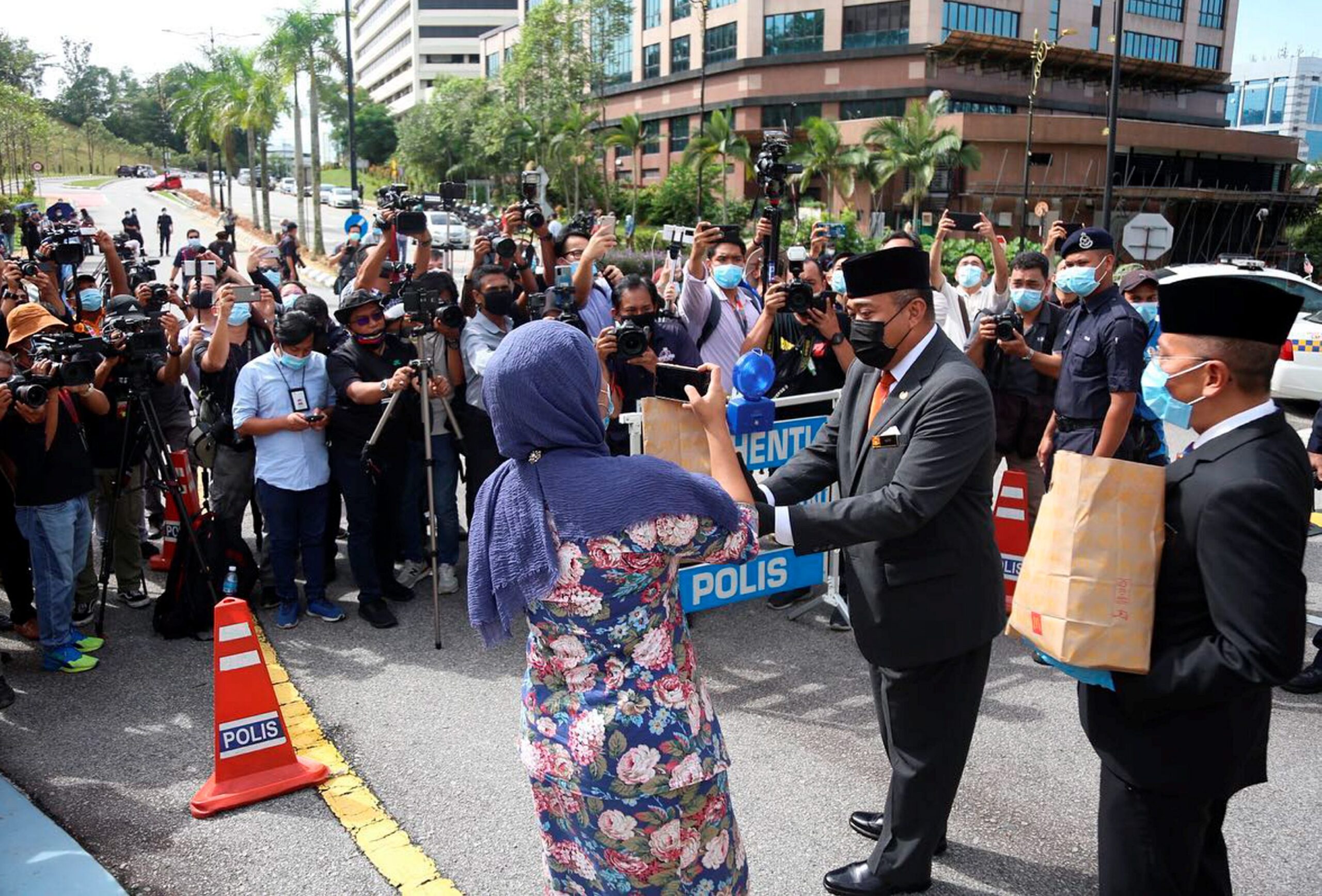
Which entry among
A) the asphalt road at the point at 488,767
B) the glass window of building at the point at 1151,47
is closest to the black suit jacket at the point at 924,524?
the asphalt road at the point at 488,767

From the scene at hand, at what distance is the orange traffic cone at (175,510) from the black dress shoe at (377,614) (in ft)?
3.74

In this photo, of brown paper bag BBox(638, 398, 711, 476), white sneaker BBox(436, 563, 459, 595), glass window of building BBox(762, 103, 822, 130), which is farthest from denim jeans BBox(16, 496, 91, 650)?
glass window of building BBox(762, 103, 822, 130)

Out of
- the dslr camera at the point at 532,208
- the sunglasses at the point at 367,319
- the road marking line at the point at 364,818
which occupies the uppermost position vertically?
the dslr camera at the point at 532,208

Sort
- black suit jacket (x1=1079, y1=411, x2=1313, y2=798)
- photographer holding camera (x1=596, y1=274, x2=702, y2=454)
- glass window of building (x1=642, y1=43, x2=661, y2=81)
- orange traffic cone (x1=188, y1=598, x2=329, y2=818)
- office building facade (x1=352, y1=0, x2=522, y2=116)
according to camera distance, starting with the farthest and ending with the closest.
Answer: office building facade (x1=352, y1=0, x2=522, y2=116), glass window of building (x1=642, y1=43, x2=661, y2=81), photographer holding camera (x1=596, y1=274, x2=702, y2=454), orange traffic cone (x1=188, y1=598, x2=329, y2=818), black suit jacket (x1=1079, y1=411, x2=1313, y2=798)

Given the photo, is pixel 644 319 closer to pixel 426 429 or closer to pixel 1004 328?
pixel 426 429

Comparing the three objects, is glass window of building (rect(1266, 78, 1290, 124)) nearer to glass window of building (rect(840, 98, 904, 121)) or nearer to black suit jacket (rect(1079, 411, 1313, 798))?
glass window of building (rect(840, 98, 904, 121))

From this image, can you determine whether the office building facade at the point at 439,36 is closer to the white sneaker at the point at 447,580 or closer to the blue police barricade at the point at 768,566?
the white sneaker at the point at 447,580

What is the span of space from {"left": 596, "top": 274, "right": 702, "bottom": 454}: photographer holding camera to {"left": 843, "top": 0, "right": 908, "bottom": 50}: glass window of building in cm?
4830

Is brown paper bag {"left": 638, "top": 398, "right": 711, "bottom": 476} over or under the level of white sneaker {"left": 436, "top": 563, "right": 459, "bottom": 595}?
over

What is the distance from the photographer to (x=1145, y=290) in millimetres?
6258

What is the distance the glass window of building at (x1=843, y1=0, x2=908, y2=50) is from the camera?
49.2 m

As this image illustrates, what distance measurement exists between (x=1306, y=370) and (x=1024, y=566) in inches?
431

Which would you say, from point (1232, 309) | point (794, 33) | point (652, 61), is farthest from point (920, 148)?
point (1232, 309)

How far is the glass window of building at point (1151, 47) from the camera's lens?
2243 inches
